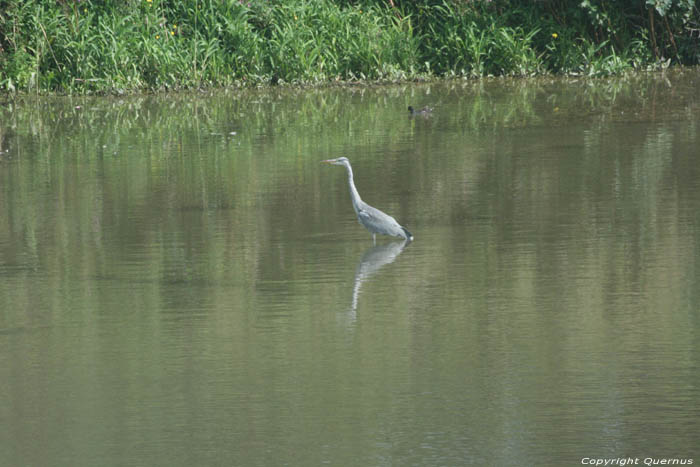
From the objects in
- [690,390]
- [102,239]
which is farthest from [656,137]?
[690,390]

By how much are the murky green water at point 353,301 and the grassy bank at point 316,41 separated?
598 cm

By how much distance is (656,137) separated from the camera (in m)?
15.6

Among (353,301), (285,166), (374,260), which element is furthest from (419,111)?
(353,301)

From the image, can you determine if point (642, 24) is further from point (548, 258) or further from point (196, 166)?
point (548, 258)

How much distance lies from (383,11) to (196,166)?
1108 centimetres

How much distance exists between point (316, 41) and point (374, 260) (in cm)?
1402

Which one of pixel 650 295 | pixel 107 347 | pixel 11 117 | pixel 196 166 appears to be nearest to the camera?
pixel 107 347

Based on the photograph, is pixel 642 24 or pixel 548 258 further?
pixel 642 24

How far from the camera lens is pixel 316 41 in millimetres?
23359

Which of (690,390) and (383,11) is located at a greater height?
(383,11)

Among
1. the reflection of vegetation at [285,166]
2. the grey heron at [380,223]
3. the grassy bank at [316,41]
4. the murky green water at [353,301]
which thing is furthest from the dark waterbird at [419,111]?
the grey heron at [380,223]
